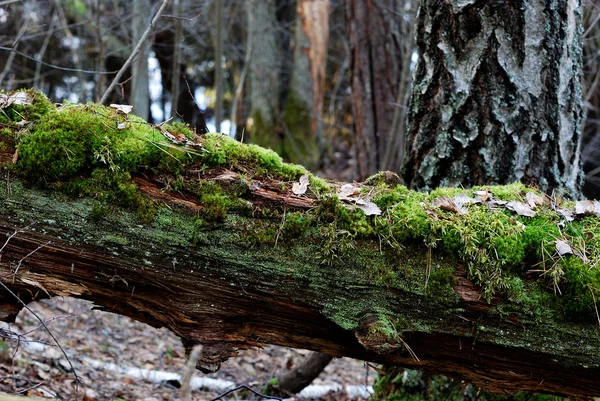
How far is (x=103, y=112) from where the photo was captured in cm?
253

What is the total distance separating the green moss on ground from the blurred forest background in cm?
229

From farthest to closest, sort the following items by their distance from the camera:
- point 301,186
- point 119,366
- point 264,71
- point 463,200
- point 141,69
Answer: point 264,71, point 141,69, point 119,366, point 463,200, point 301,186

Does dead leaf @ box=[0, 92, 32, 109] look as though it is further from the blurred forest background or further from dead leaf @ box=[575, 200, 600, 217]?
dead leaf @ box=[575, 200, 600, 217]

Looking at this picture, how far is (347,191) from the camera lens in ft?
8.66

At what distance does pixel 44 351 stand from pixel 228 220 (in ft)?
10.9

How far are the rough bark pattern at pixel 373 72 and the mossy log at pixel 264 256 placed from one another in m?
4.16

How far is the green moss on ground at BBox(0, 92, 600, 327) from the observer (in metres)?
2.34

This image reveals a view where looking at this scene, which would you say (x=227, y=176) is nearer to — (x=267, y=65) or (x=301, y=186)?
(x=301, y=186)

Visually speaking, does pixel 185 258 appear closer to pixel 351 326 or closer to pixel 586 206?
pixel 351 326

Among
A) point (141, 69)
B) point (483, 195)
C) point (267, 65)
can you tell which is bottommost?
point (483, 195)

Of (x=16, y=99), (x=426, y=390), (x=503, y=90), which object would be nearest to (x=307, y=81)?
(x=503, y=90)

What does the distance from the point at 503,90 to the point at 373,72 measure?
10.7 ft

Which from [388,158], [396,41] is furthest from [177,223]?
[396,41]

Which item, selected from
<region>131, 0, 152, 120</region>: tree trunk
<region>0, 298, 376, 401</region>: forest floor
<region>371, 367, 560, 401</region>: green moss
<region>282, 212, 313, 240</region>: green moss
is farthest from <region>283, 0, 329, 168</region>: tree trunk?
<region>282, 212, 313, 240</region>: green moss
